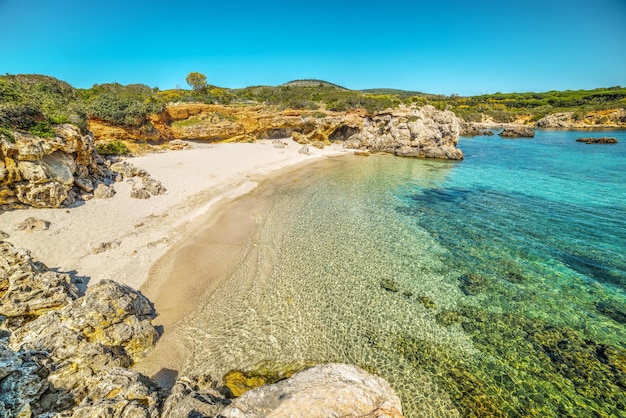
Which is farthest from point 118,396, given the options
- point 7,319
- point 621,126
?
point 621,126

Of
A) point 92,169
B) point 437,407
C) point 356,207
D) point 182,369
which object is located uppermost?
point 92,169

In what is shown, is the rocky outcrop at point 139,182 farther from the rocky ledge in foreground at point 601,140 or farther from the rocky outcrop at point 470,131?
the rocky outcrop at point 470,131

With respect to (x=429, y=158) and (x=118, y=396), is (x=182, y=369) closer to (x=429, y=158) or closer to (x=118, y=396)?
(x=118, y=396)

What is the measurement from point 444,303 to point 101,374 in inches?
394

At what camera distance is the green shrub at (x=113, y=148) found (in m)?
22.8

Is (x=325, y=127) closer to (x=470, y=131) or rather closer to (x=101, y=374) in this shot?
(x=101, y=374)

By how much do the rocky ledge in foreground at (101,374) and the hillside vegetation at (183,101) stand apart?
10570 millimetres

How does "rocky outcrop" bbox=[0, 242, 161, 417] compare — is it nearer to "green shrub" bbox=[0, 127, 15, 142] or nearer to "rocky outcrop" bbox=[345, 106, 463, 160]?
"green shrub" bbox=[0, 127, 15, 142]

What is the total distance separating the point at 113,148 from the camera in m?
23.6

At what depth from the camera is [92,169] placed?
16.9 meters

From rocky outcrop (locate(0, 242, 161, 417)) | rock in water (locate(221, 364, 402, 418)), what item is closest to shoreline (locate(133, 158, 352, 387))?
rocky outcrop (locate(0, 242, 161, 417))

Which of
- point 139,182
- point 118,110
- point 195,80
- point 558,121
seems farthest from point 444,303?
point 558,121

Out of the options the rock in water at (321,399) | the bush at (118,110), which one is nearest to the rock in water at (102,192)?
the bush at (118,110)

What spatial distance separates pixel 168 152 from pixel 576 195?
37715mm
